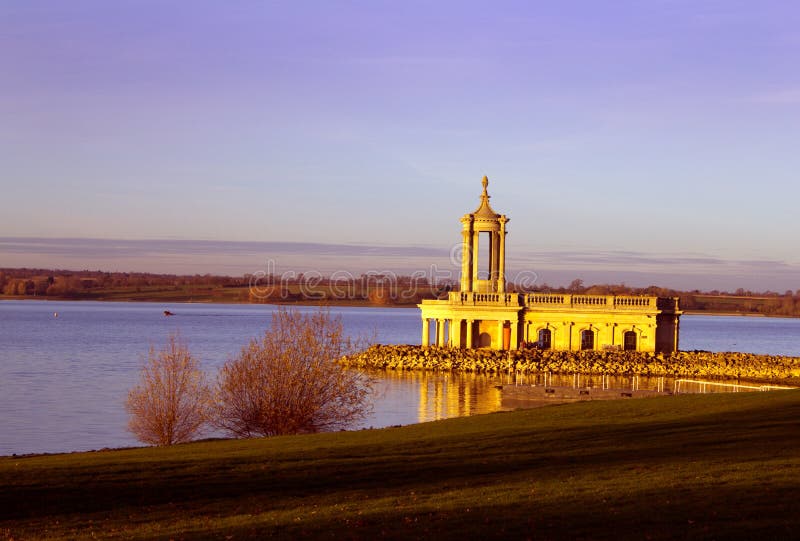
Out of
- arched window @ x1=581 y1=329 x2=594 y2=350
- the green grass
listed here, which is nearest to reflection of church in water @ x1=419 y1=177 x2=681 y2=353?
arched window @ x1=581 y1=329 x2=594 y2=350

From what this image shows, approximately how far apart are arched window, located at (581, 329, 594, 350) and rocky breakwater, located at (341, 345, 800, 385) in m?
2.57

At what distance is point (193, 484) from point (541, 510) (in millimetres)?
6909

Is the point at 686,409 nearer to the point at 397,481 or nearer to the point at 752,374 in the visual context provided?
the point at 397,481

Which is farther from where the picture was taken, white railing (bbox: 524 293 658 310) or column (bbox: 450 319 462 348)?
column (bbox: 450 319 462 348)

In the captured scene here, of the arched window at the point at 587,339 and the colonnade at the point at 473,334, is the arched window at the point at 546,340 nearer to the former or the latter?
the colonnade at the point at 473,334

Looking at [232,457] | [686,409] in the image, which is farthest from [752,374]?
[232,457]

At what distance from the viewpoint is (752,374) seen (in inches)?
2375

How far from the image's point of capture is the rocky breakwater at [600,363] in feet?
196

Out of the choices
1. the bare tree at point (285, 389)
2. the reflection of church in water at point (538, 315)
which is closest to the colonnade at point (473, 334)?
the reflection of church in water at point (538, 315)

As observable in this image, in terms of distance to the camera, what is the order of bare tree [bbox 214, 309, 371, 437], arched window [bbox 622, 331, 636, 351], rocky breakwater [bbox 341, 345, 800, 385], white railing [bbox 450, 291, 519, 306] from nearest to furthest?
bare tree [bbox 214, 309, 371, 437]
rocky breakwater [bbox 341, 345, 800, 385]
white railing [bbox 450, 291, 519, 306]
arched window [bbox 622, 331, 636, 351]

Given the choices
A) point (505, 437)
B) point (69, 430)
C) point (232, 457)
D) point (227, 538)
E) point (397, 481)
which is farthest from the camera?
point (69, 430)

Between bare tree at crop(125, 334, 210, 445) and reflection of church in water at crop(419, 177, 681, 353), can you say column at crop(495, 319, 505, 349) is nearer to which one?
reflection of church in water at crop(419, 177, 681, 353)

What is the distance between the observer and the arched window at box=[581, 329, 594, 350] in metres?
66.7

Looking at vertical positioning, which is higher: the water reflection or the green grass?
the green grass
